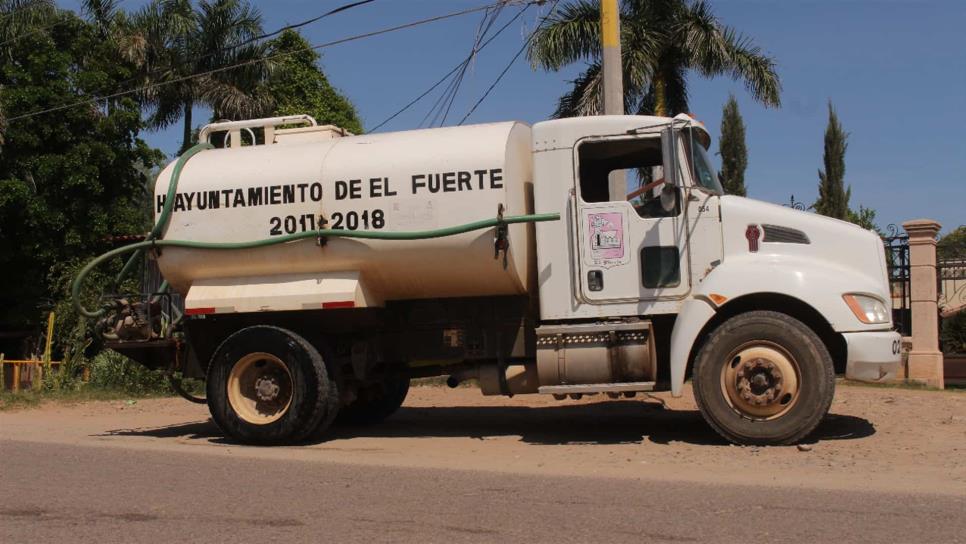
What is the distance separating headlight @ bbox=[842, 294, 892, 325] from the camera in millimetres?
8352

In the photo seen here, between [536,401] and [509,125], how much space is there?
469cm

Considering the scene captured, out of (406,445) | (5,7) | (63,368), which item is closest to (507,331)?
(406,445)

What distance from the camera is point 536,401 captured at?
1288cm

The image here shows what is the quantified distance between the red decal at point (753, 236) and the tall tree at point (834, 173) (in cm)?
2713

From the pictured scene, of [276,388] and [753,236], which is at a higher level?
[753,236]

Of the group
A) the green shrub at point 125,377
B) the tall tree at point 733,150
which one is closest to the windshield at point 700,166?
the green shrub at point 125,377

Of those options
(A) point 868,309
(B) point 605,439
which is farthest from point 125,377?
(A) point 868,309

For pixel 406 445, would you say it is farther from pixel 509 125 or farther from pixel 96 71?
pixel 96 71

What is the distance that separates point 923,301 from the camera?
49.9 ft

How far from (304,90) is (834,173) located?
18858mm

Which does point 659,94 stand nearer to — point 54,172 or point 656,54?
point 656,54

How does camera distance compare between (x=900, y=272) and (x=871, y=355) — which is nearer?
(x=871, y=355)

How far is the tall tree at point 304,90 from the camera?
27.6 meters

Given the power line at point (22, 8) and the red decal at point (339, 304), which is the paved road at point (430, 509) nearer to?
the red decal at point (339, 304)
